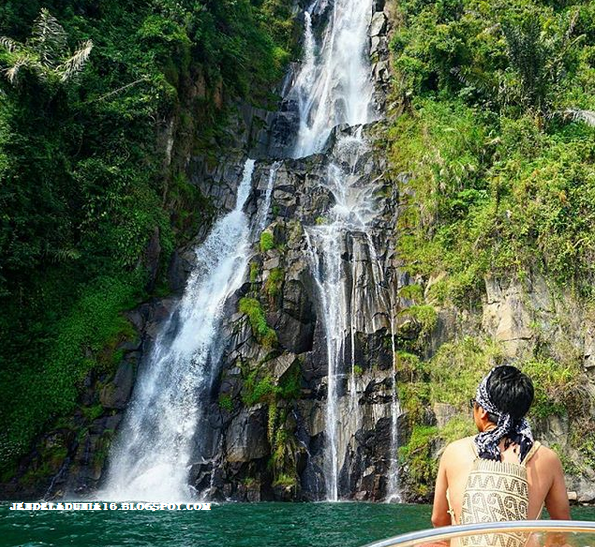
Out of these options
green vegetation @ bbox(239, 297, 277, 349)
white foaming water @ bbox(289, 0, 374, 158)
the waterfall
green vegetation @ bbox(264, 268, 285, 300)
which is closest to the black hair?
the waterfall

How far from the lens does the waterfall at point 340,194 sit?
14797 mm

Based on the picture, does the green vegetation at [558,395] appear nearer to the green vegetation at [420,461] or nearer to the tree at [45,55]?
the green vegetation at [420,461]

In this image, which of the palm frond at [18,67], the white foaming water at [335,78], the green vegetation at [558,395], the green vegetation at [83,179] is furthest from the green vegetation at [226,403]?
the white foaming water at [335,78]

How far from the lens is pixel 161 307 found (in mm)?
16797

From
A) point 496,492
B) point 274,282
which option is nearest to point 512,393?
point 496,492

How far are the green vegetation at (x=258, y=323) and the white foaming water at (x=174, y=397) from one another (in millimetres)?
884

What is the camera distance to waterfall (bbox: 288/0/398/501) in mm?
14797

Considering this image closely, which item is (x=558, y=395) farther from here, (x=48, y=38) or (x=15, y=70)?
(x=48, y=38)

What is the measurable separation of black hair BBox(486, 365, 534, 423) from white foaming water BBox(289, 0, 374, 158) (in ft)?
75.1

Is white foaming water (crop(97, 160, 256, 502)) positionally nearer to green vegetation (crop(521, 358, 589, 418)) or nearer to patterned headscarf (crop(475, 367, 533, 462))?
green vegetation (crop(521, 358, 589, 418))

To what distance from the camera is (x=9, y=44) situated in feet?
50.0

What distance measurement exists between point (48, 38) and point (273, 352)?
1191 cm

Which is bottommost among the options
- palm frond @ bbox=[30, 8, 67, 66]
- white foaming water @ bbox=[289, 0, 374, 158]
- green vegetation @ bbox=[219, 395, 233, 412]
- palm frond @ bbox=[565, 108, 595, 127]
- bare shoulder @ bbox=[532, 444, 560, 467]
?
bare shoulder @ bbox=[532, 444, 560, 467]

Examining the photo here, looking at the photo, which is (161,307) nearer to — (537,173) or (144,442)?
(144,442)
